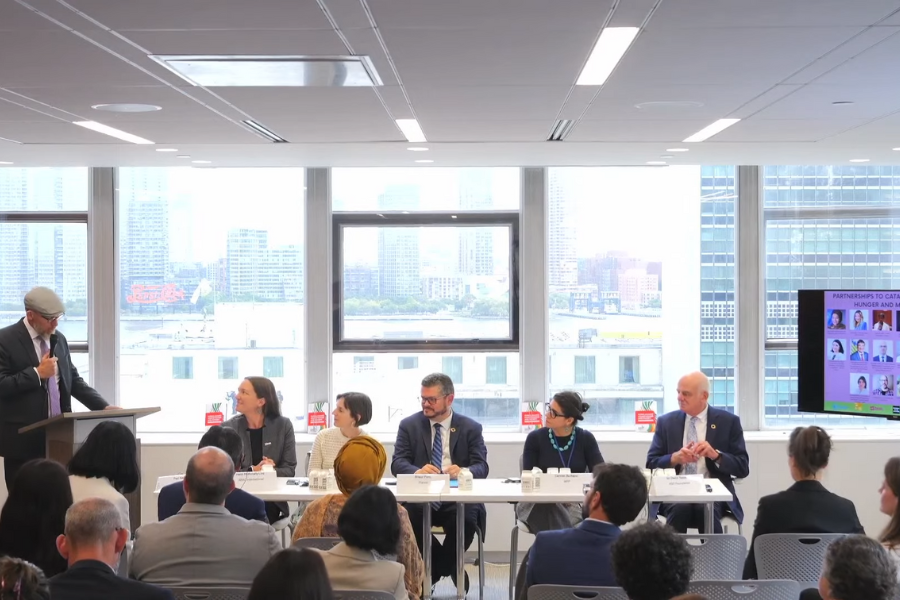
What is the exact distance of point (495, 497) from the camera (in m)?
5.18

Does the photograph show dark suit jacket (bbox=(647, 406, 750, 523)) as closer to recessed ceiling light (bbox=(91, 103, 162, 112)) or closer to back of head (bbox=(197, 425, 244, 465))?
back of head (bbox=(197, 425, 244, 465))

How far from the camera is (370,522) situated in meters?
3.26

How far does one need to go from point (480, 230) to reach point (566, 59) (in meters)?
4.39

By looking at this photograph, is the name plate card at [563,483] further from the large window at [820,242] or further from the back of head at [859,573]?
the large window at [820,242]

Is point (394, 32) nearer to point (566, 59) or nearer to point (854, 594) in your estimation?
point (566, 59)

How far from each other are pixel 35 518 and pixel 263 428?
2.66m

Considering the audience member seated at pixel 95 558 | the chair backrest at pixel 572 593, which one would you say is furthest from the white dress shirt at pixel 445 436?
the audience member seated at pixel 95 558

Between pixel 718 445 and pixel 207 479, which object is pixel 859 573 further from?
pixel 718 445

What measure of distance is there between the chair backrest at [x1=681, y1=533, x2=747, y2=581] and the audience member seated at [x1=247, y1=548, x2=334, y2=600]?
2.07m

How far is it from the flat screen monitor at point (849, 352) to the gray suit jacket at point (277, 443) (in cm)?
377

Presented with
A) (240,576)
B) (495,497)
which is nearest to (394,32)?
(240,576)

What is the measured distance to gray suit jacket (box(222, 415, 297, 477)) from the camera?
19.8 feet

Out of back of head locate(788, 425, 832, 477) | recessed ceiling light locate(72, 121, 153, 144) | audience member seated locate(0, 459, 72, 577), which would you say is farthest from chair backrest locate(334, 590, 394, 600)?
recessed ceiling light locate(72, 121, 153, 144)

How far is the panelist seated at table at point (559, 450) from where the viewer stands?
562cm
